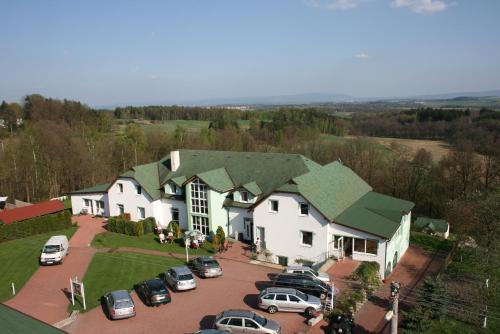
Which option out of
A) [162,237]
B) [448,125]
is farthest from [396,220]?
[448,125]

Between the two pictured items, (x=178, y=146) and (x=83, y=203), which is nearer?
(x=83, y=203)

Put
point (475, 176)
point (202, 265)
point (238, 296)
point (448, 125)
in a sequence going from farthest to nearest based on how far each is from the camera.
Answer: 1. point (448, 125)
2. point (475, 176)
3. point (202, 265)
4. point (238, 296)

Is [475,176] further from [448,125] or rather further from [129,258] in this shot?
[448,125]

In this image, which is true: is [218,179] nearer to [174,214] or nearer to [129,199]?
[174,214]

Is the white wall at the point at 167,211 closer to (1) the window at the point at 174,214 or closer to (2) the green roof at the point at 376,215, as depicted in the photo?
(1) the window at the point at 174,214

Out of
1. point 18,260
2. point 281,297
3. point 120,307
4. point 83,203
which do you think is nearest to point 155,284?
point 120,307

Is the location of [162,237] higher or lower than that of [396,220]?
lower
